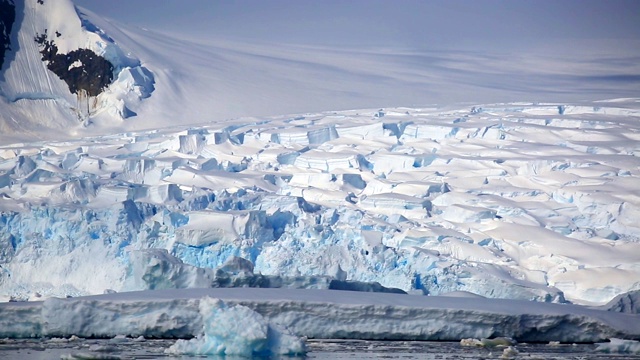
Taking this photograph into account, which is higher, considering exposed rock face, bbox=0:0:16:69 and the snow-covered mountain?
exposed rock face, bbox=0:0:16:69

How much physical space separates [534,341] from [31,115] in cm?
1764

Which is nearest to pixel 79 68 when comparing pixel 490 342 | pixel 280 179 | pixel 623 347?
pixel 280 179

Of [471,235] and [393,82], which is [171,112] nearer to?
[393,82]

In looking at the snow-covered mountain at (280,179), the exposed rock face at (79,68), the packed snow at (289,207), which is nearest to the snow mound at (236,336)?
the packed snow at (289,207)

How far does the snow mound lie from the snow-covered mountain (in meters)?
2.98

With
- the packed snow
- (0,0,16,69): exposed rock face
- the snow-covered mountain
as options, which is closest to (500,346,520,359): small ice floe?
the packed snow

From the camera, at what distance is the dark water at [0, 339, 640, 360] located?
26.6 feet

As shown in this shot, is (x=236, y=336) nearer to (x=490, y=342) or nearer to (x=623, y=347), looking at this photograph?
(x=490, y=342)

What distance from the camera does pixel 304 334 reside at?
9.52 m

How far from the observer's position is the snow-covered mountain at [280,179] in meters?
14.5

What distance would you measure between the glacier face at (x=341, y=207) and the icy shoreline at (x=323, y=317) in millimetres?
2001

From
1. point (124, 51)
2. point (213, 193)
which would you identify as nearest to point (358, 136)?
point (213, 193)

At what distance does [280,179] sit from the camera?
1959 cm

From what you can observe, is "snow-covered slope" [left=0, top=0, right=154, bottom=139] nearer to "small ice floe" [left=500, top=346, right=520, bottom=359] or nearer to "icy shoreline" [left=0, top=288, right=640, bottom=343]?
"icy shoreline" [left=0, top=288, right=640, bottom=343]
